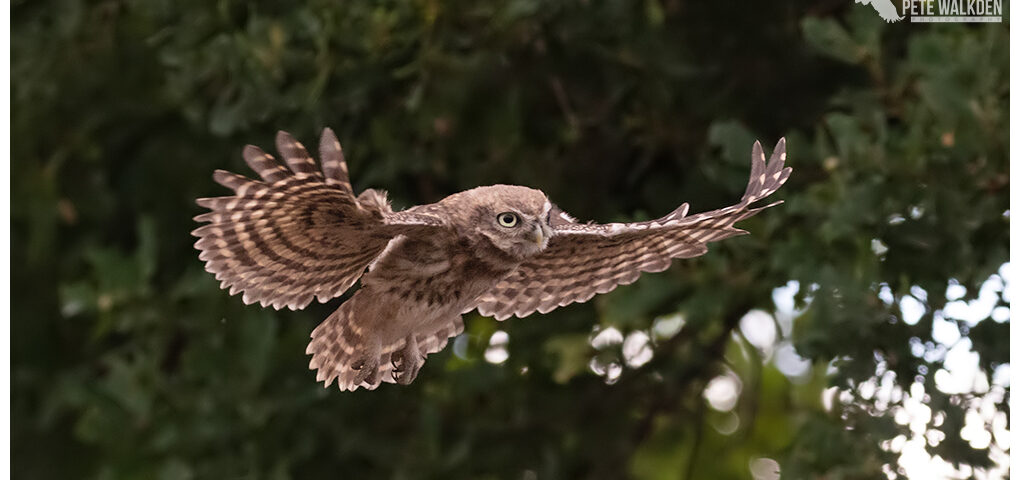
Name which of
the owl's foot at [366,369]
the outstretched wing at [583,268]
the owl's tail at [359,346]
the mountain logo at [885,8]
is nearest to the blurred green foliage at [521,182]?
the mountain logo at [885,8]

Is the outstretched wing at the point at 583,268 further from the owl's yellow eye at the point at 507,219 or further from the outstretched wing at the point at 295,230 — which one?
the outstretched wing at the point at 295,230

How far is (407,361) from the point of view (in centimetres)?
181

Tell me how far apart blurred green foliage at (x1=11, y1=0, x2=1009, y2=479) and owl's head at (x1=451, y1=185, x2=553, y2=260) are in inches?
69.1

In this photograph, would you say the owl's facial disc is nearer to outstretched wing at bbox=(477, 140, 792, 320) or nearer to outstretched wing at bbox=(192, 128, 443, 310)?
outstretched wing at bbox=(192, 128, 443, 310)

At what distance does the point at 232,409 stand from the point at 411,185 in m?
1.00

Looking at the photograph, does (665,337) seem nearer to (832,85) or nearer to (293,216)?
(832,85)

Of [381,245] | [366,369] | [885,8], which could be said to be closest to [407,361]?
[366,369]

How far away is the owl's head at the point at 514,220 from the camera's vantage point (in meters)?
1.68

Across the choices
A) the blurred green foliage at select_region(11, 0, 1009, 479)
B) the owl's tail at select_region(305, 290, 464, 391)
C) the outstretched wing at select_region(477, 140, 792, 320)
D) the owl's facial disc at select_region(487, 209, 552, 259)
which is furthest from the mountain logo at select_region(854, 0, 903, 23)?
the owl's facial disc at select_region(487, 209, 552, 259)

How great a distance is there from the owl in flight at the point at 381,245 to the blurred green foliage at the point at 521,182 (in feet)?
5.16

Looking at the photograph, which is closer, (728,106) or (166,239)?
(728,106)

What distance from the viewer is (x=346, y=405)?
15.7 feet

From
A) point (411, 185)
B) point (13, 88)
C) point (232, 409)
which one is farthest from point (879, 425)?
point (13, 88)

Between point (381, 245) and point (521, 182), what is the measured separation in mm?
2101
